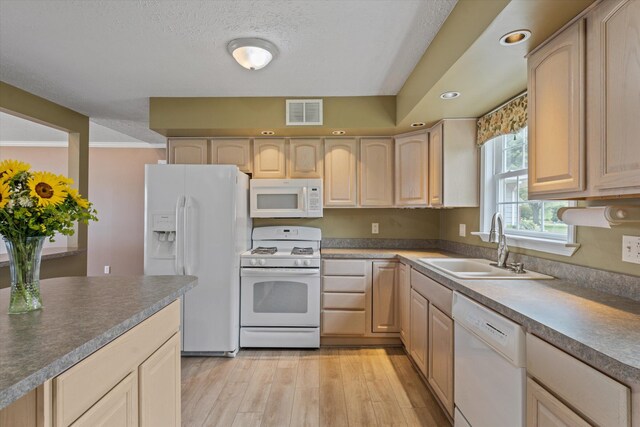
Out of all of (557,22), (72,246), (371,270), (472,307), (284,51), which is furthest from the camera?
(72,246)

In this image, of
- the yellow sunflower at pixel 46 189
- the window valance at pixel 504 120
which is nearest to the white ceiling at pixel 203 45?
the window valance at pixel 504 120

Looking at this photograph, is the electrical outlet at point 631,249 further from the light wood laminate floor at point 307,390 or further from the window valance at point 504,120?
the light wood laminate floor at point 307,390

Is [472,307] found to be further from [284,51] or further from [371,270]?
[284,51]

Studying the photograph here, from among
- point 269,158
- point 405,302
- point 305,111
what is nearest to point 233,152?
point 269,158

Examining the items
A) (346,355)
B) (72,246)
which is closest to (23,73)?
(72,246)

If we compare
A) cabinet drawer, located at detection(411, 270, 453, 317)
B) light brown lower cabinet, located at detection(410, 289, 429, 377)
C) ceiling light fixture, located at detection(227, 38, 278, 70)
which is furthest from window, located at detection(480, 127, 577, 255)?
ceiling light fixture, located at detection(227, 38, 278, 70)

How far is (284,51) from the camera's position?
221cm

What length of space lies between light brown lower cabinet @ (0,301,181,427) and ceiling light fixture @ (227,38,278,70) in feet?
5.15

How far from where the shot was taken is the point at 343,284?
3066 millimetres

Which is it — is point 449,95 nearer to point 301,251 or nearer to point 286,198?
point 286,198

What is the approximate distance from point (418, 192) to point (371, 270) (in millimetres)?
886

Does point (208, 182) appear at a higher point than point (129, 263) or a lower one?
higher

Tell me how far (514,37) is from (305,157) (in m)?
2.16

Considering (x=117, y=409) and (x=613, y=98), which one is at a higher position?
(x=613, y=98)
